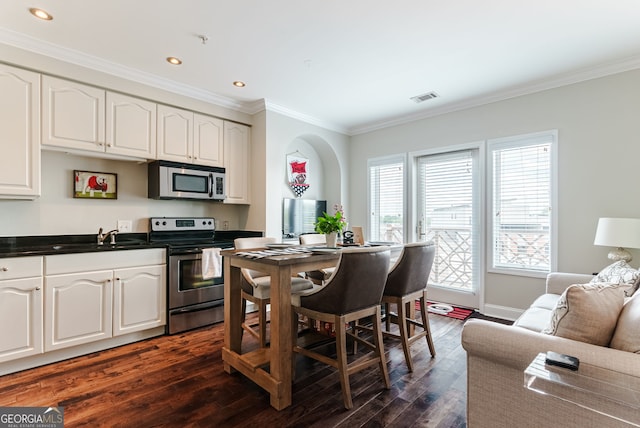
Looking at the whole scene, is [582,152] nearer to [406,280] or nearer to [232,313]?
[406,280]

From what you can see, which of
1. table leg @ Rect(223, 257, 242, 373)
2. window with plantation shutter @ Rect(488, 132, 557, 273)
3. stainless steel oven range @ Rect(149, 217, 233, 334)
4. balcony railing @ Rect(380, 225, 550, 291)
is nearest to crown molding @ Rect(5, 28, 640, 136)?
window with plantation shutter @ Rect(488, 132, 557, 273)

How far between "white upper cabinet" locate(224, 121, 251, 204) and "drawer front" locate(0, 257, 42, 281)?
1.84 meters

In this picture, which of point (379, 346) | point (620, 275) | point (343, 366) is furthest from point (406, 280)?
point (620, 275)

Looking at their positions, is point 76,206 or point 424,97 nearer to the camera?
point 76,206

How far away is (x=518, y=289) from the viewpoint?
11.2ft

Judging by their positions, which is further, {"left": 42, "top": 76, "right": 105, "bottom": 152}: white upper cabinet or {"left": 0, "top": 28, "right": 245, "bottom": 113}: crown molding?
{"left": 42, "top": 76, "right": 105, "bottom": 152}: white upper cabinet

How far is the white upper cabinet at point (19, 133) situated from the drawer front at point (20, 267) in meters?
0.55

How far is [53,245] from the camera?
2.80 m

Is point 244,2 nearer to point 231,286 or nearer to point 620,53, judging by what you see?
point 231,286

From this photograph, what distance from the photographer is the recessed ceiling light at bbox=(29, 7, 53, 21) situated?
2121 mm

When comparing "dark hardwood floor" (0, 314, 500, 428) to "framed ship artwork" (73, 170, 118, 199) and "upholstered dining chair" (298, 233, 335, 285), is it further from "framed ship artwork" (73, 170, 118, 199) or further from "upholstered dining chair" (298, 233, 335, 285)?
"framed ship artwork" (73, 170, 118, 199)

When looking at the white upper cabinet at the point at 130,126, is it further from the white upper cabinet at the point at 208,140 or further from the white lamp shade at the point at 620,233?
the white lamp shade at the point at 620,233

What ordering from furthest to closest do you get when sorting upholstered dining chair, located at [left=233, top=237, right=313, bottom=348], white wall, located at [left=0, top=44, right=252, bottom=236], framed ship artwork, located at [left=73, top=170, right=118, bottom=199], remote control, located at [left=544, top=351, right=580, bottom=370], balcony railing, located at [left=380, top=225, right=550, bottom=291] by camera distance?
balcony railing, located at [left=380, top=225, right=550, bottom=291] < framed ship artwork, located at [left=73, top=170, right=118, bottom=199] < white wall, located at [left=0, top=44, right=252, bottom=236] < upholstered dining chair, located at [left=233, top=237, right=313, bottom=348] < remote control, located at [left=544, top=351, right=580, bottom=370]

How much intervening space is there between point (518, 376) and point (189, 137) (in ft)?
11.6
